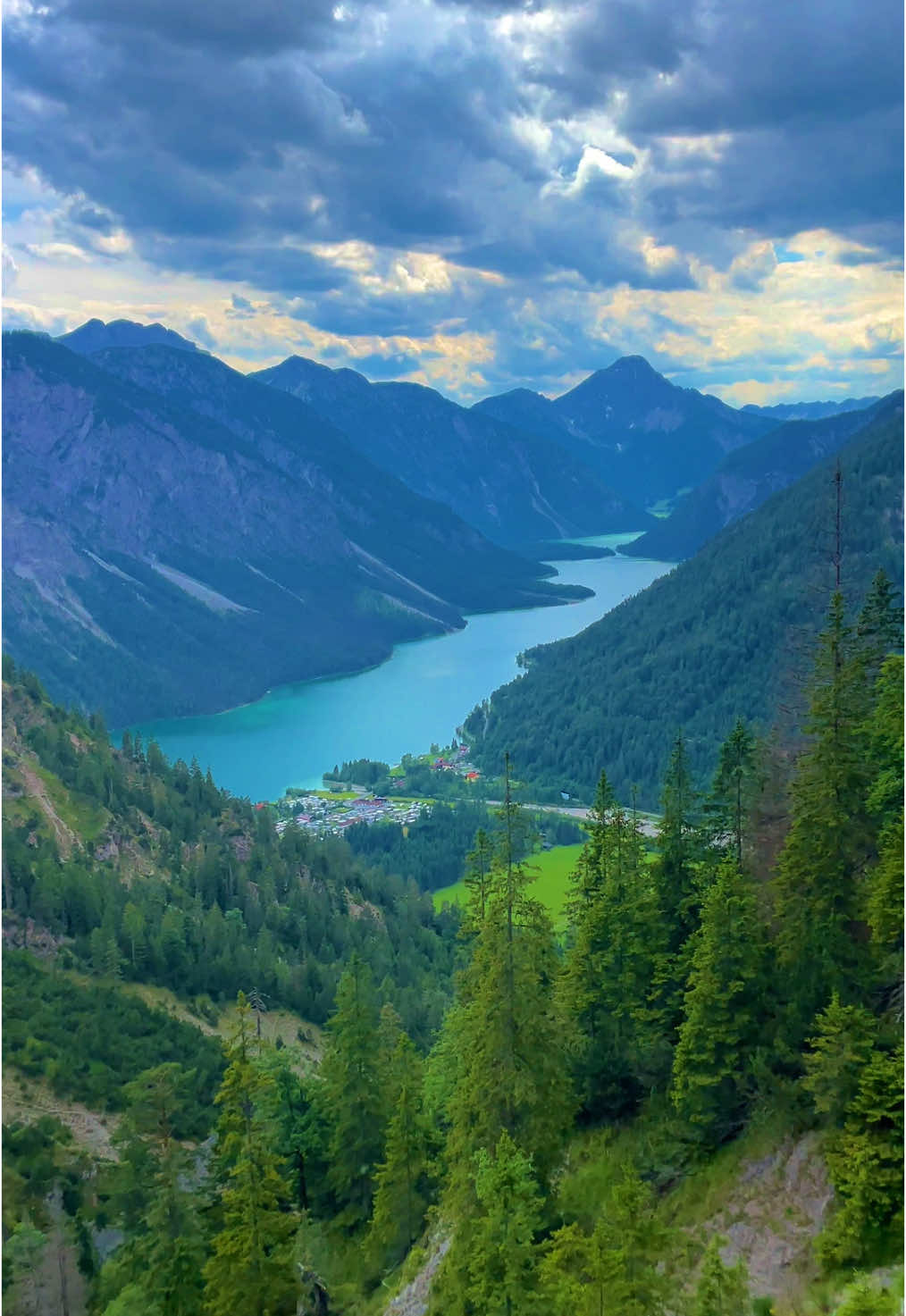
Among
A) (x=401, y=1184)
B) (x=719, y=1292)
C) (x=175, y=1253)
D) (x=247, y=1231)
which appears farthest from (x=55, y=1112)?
(x=719, y=1292)

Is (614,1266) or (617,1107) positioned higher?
(614,1266)

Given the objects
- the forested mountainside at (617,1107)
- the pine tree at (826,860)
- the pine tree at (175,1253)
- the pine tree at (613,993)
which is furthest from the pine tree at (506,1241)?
the pine tree at (826,860)

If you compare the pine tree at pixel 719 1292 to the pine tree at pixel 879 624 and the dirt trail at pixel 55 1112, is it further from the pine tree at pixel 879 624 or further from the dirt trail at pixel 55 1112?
the dirt trail at pixel 55 1112

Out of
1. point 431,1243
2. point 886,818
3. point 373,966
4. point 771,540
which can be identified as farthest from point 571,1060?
point 771,540

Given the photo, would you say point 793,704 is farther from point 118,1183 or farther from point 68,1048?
point 68,1048

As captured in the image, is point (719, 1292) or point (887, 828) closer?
point (719, 1292)

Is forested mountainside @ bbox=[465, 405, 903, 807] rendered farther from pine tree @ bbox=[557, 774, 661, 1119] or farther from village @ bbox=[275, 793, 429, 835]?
pine tree @ bbox=[557, 774, 661, 1119]

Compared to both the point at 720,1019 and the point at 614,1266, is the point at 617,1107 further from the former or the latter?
the point at 614,1266

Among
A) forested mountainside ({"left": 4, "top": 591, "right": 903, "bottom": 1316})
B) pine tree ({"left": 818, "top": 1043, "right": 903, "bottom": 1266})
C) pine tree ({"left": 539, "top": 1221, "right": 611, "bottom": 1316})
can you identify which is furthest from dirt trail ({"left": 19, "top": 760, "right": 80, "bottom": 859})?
pine tree ({"left": 818, "top": 1043, "right": 903, "bottom": 1266})
